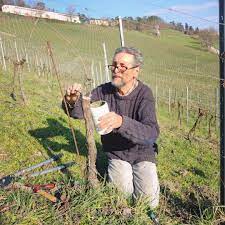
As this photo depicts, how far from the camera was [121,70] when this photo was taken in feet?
13.4

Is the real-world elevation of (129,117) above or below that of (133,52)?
below

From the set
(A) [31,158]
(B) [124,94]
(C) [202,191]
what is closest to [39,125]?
(A) [31,158]

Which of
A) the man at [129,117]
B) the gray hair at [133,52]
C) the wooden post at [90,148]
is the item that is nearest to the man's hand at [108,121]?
the wooden post at [90,148]

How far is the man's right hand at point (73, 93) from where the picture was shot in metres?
3.60

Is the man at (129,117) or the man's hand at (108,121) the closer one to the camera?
the man's hand at (108,121)

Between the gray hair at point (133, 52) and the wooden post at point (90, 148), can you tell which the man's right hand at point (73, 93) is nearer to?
the wooden post at point (90, 148)

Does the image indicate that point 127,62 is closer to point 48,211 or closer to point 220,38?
point 220,38

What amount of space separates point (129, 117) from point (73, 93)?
689mm

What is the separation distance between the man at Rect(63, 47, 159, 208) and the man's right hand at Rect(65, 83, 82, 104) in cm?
1

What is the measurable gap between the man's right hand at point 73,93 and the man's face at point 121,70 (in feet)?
1.69

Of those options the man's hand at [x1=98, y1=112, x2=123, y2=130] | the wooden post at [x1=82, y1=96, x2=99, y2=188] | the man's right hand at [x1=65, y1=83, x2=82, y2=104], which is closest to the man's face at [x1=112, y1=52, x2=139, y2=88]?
the man's right hand at [x1=65, y1=83, x2=82, y2=104]

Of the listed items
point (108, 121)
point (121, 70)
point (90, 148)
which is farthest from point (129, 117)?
point (108, 121)

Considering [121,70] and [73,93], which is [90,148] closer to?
[73,93]

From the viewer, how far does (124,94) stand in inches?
169
